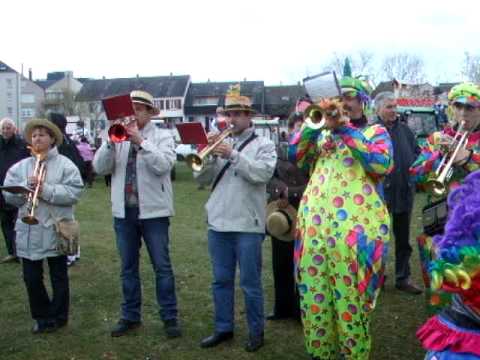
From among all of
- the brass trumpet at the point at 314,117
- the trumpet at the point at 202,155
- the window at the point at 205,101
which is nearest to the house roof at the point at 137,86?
the window at the point at 205,101

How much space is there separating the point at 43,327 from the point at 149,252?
1276 mm

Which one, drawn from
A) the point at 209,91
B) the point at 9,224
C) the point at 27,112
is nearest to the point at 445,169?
the point at 9,224

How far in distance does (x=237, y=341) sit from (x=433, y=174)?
7.21ft

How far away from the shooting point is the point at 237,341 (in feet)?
16.2

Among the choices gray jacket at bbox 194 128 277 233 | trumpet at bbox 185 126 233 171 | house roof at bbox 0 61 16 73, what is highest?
house roof at bbox 0 61 16 73

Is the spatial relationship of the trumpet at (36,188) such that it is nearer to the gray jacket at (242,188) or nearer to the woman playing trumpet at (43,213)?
the woman playing trumpet at (43,213)

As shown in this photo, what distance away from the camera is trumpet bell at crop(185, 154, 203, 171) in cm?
452

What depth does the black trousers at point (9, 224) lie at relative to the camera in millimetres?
7953

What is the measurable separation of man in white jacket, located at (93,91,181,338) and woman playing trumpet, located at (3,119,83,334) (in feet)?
1.59

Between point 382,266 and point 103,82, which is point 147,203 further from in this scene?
point 103,82

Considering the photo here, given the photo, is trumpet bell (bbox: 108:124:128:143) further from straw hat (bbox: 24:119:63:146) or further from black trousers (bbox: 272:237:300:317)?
black trousers (bbox: 272:237:300:317)

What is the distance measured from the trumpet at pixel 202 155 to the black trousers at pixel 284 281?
125 cm

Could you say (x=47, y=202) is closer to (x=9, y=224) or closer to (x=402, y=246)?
(x=9, y=224)

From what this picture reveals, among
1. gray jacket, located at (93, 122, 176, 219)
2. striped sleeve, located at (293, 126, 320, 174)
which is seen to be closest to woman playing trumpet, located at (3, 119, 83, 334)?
gray jacket, located at (93, 122, 176, 219)
